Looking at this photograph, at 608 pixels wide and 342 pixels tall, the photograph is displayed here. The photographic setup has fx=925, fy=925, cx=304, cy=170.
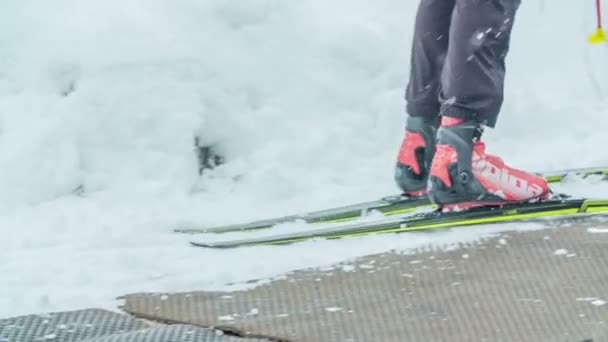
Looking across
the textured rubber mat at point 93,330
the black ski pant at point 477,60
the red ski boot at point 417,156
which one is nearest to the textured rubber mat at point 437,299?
the textured rubber mat at point 93,330

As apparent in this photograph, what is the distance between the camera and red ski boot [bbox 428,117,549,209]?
9.39 feet

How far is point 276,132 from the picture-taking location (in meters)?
3.79

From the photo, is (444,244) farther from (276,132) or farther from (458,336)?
(276,132)

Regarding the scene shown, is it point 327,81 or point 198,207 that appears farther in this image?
point 327,81

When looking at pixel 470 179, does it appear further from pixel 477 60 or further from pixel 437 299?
pixel 437 299

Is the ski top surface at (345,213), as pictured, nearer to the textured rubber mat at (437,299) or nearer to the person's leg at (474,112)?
the person's leg at (474,112)

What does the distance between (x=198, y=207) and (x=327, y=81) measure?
1096mm

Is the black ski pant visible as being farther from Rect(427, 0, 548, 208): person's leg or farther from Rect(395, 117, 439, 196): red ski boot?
Rect(395, 117, 439, 196): red ski boot

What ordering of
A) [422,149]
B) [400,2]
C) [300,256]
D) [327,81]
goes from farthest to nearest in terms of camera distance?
[400,2] → [327,81] → [422,149] → [300,256]

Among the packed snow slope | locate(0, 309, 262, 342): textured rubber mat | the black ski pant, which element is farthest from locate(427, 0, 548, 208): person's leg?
locate(0, 309, 262, 342): textured rubber mat

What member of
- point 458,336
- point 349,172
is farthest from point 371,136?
point 458,336

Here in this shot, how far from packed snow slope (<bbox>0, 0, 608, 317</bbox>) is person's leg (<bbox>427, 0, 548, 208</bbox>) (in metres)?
0.17

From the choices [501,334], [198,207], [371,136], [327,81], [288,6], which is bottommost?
[501,334]

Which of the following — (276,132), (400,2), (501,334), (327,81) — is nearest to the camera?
(501,334)
